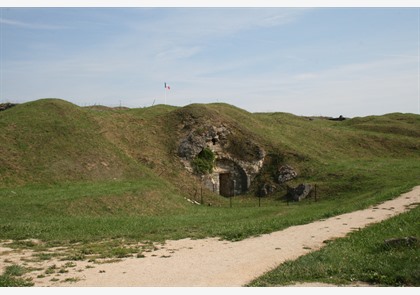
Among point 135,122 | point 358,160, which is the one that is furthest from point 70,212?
point 358,160

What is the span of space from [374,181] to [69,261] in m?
25.3

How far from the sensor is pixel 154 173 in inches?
1412

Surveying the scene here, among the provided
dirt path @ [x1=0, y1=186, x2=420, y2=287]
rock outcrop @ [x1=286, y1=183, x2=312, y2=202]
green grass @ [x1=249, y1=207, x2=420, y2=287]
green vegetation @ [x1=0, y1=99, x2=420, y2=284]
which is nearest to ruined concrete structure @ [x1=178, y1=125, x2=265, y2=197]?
green vegetation @ [x1=0, y1=99, x2=420, y2=284]

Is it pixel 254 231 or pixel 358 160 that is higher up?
pixel 358 160

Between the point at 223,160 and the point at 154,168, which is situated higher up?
the point at 223,160

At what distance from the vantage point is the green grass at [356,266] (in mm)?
9383

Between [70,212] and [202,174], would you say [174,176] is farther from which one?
[70,212]

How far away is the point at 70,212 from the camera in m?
23.6

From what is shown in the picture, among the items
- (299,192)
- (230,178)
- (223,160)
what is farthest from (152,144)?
(299,192)

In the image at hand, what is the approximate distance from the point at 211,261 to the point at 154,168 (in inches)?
992

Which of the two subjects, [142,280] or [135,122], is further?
[135,122]

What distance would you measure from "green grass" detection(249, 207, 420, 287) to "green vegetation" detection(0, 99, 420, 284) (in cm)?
51

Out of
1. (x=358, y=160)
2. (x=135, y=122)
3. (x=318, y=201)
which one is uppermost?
(x=135, y=122)

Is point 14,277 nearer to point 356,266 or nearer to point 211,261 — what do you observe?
point 211,261
